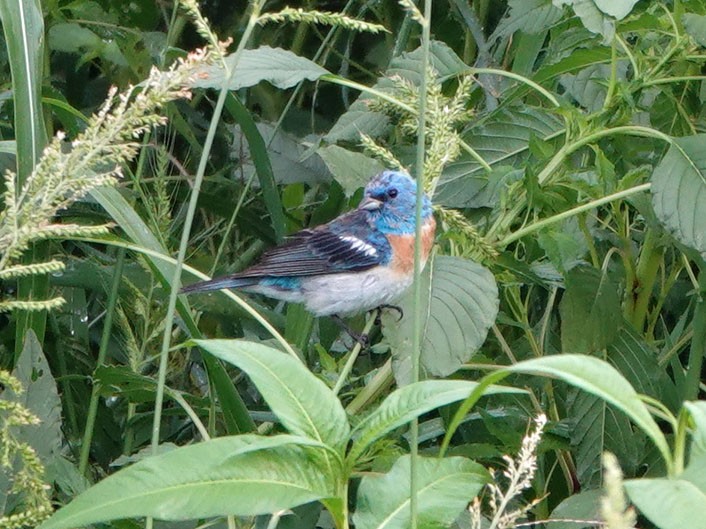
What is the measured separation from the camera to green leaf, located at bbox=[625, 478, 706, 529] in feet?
3.48

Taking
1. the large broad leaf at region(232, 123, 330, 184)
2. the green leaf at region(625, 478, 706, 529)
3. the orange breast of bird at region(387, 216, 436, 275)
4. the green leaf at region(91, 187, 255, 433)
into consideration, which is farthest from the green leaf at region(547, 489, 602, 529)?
the large broad leaf at region(232, 123, 330, 184)

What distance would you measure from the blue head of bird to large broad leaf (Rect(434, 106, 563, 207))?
569 mm

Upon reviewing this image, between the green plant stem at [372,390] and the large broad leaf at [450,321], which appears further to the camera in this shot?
the green plant stem at [372,390]

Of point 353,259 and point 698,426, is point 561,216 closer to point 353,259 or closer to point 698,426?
point 698,426

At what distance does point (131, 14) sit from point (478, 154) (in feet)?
5.83

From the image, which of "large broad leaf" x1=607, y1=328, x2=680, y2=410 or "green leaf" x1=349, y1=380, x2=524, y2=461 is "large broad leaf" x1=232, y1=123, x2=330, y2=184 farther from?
"green leaf" x1=349, y1=380, x2=524, y2=461

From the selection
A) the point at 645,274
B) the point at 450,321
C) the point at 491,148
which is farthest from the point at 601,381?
the point at 491,148

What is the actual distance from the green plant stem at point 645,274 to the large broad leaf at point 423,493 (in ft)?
4.14

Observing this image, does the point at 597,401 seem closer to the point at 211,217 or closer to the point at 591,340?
the point at 591,340

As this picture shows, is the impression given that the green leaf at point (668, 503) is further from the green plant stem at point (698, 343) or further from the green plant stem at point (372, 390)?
the green plant stem at point (698, 343)

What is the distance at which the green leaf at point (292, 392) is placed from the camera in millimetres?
1507

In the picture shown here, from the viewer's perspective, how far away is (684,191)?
2396 mm

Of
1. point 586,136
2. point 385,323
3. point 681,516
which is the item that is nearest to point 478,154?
point 586,136

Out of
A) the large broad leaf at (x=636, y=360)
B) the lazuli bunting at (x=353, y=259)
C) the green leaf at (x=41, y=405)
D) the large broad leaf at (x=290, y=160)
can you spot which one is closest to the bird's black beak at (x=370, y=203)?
the lazuli bunting at (x=353, y=259)
